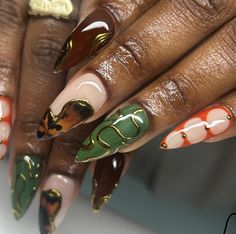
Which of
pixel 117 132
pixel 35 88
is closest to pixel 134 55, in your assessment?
pixel 117 132

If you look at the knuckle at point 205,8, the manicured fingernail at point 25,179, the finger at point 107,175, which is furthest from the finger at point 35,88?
the knuckle at point 205,8

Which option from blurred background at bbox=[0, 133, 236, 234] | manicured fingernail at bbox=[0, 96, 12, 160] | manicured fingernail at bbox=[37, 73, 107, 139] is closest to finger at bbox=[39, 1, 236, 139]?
manicured fingernail at bbox=[37, 73, 107, 139]

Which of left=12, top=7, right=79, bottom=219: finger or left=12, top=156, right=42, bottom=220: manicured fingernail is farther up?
left=12, top=7, right=79, bottom=219: finger

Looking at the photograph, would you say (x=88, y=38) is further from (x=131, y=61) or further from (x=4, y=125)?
(x=4, y=125)

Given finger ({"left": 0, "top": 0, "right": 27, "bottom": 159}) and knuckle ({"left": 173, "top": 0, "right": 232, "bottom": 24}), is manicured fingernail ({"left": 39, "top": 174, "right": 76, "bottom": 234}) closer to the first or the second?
finger ({"left": 0, "top": 0, "right": 27, "bottom": 159})

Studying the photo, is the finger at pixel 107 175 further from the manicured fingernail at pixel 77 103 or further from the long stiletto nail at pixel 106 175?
the manicured fingernail at pixel 77 103

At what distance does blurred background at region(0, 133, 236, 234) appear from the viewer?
0.86 m

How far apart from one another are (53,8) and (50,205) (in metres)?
0.32

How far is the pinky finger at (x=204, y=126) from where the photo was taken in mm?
625

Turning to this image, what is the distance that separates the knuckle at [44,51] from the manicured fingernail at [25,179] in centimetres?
16

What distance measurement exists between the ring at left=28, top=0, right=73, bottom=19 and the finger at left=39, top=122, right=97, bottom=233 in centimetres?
19

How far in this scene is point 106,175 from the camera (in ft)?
2.39

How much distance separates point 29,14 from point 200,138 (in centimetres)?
37

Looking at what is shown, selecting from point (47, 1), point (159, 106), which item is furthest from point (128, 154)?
point (47, 1)
